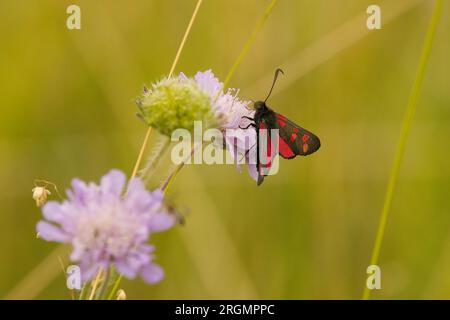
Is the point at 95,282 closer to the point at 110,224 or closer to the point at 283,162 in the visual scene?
the point at 110,224

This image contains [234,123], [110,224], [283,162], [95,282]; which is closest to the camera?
[110,224]

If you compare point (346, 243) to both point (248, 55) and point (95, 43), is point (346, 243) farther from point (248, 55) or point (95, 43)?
point (95, 43)

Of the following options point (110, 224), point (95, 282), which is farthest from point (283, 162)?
point (110, 224)

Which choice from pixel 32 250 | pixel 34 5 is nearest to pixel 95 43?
pixel 34 5

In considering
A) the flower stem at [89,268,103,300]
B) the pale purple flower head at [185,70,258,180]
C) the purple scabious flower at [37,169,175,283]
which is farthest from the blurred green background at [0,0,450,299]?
the purple scabious flower at [37,169,175,283]

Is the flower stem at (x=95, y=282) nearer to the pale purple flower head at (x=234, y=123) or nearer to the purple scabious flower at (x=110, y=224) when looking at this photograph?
the purple scabious flower at (x=110, y=224)
